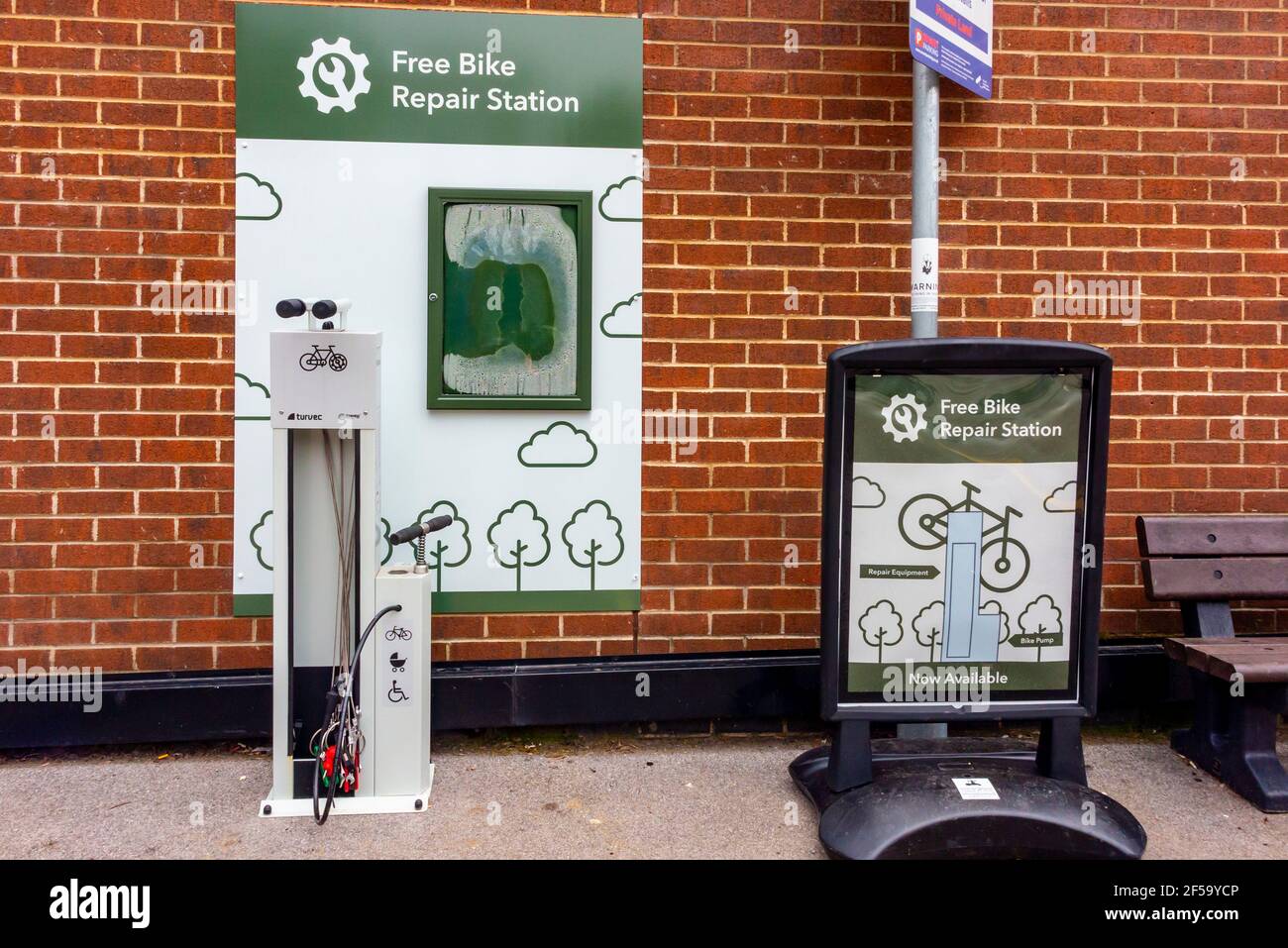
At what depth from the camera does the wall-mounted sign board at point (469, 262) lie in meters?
3.87

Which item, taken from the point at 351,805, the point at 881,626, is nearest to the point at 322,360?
the point at 351,805

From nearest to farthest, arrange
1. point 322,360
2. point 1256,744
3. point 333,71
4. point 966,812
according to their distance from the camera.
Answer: point 966,812 → point 322,360 → point 1256,744 → point 333,71

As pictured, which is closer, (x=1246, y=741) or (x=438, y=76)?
(x=1246, y=741)

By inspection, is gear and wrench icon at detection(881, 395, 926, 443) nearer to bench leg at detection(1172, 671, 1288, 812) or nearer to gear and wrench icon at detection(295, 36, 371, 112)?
bench leg at detection(1172, 671, 1288, 812)

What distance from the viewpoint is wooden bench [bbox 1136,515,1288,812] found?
11.9ft

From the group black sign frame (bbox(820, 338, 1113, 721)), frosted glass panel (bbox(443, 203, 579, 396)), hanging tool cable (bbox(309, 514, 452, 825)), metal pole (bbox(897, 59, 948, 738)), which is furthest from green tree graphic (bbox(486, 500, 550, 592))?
metal pole (bbox(897, 59, 948, 738))

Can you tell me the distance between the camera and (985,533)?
327 centimetres

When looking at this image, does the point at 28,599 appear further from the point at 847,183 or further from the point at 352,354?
the point at 847,183

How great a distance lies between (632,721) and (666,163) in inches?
97.7

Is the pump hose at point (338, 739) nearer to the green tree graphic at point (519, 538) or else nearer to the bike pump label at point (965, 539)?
the green tree graphic at point (519, 538)

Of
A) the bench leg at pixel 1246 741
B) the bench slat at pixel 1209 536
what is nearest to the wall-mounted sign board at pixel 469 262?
the bench slat at pixel 1209 536

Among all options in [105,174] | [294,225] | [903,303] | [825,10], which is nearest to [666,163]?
[825,10]

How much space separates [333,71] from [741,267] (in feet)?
6.32

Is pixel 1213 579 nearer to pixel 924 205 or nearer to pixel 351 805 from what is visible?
pixel 924 205
